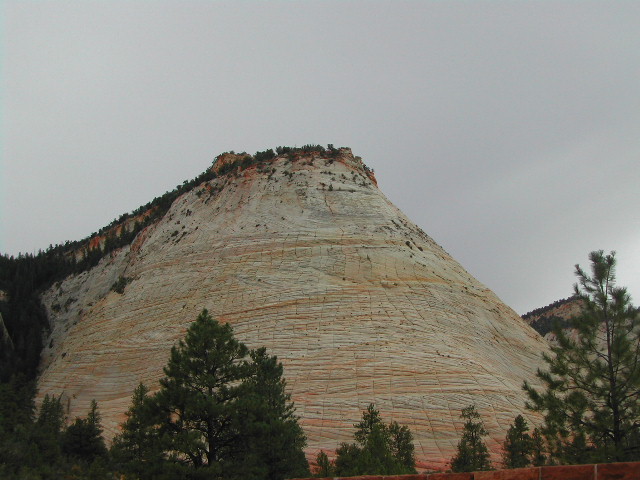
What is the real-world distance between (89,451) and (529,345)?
93.7 feet

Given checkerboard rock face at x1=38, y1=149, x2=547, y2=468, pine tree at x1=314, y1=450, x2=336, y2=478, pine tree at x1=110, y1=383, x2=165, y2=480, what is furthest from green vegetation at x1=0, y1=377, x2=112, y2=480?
pine tree at x1=314, y1=450, x2=336, y2=478

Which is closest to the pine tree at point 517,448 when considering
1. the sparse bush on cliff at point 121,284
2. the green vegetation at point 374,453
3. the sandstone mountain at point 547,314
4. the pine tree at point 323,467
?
the green vegetation at point 374,453

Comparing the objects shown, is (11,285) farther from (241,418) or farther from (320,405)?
(241,418)

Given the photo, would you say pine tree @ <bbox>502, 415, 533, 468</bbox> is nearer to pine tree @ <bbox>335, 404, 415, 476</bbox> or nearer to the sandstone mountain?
pine tree @ <bbox>335, 404, 415, 476</bbox>

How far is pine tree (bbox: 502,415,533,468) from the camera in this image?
2430 cm

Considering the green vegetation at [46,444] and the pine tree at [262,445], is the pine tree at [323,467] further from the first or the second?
the green vegetation at [46,444]

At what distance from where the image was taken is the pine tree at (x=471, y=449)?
23.8 metres

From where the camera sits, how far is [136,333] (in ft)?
143

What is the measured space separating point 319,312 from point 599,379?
21.6 meters

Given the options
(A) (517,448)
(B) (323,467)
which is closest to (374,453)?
(B) (323,467)

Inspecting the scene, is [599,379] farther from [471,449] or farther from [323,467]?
[323,467]

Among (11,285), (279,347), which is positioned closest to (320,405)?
(279,347)

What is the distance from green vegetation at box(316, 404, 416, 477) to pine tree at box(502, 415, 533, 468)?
12.9ft

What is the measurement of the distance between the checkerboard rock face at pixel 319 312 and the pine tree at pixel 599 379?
1093cm
